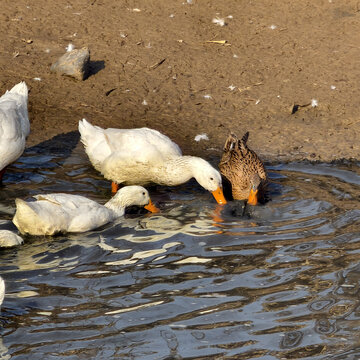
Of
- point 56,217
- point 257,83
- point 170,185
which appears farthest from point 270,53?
point 56,217

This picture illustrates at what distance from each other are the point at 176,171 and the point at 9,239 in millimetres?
2167

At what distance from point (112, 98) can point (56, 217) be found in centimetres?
356

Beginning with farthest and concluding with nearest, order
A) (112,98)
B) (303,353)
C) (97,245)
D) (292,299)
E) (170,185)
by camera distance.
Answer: (112,98) → (170,185) → (97,245) → (292,299) → (303,353)

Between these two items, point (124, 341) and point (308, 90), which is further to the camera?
point (308, 90)

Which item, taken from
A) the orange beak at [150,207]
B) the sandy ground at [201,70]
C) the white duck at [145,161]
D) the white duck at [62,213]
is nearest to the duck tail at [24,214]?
the white duck at [62,213]

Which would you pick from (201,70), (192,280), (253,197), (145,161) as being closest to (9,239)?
(192,280)

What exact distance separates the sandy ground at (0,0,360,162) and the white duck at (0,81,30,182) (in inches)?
37.6

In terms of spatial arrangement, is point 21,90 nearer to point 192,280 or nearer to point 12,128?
point 12,128

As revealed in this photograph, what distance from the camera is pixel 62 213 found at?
7.24 metres

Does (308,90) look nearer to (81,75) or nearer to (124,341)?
(81,75)

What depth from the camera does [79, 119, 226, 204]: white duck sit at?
8.30 metres

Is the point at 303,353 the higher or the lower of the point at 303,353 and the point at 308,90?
the lower

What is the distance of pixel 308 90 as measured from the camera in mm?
10680

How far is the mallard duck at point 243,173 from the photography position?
8156 mm
